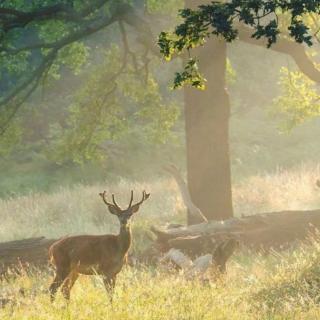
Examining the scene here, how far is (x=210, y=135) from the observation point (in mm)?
17672

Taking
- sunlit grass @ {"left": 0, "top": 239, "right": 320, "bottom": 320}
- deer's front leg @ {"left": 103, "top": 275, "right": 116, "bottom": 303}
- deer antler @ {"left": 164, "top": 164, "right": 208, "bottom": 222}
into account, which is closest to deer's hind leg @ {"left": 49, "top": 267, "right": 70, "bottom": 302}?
sunlit grass @ {"left": 0, "top": 239, "right": 320, "bottom": 320}

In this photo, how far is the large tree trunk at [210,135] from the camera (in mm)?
17609

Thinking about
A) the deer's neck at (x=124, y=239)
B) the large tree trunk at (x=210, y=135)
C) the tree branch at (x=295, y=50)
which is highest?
the tree branch at (x=295, y=50)

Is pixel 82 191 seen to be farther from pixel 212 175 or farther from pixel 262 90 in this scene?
pixel 262 90

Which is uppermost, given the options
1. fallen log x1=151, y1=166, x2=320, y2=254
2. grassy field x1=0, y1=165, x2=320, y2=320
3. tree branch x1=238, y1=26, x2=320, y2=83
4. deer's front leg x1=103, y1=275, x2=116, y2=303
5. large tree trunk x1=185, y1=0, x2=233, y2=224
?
tree branch x1=238, y1=26, x2=320, y2=83

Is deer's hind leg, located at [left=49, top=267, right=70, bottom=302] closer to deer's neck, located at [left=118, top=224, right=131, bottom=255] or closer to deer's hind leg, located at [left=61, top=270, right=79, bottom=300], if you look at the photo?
deer's hind leg, located at [left=61, top=270, right=79, bottom=300]

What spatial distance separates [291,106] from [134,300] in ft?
38.8

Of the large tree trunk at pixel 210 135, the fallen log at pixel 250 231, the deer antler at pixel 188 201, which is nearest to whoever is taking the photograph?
the fallen log at pixel 250 231

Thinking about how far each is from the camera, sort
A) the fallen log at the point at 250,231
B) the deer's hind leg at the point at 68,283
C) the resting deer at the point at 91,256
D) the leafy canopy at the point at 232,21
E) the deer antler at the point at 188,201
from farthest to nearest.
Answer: the deer antler at the point at 188,201 → the fallen log at the point at 250,231 → the resting deer at the point at 91,256 → the deer's hind leg at the point at 68,283 → the leafy canopy at the point at 232,21

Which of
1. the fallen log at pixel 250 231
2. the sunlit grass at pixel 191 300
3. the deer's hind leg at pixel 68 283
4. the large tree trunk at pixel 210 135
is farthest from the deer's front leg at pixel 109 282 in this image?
the large tree trunk at pixel 210 135

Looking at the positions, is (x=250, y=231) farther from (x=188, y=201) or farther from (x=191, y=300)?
(x=191, y=300)

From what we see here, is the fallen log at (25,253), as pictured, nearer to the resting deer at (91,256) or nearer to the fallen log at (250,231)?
the fallen log at (250,231)

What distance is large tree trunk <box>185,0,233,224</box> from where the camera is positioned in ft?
57.8

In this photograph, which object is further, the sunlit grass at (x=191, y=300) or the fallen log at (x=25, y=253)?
the fallen log at (x=25, y=253)
